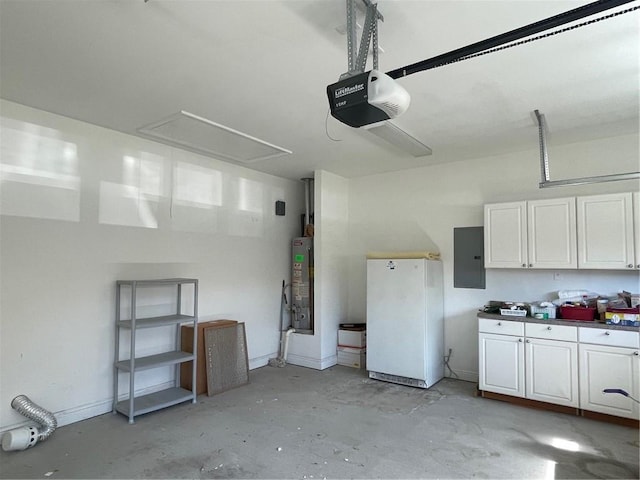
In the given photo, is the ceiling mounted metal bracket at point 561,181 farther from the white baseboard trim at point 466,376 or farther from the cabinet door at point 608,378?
the white baseboard trim at point 466,376

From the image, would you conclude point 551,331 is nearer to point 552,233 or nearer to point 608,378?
point 608,378

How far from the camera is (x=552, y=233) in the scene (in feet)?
13.2

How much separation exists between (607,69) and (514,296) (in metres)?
2.66

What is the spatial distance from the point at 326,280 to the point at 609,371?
3.29 m

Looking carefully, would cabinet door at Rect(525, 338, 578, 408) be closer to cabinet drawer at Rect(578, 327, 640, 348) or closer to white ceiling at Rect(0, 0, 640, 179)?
cabinet drawer at Rect(578, 327, 640, 348)

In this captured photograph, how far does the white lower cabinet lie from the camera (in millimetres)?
3408

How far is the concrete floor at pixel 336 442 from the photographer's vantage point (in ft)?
8.95

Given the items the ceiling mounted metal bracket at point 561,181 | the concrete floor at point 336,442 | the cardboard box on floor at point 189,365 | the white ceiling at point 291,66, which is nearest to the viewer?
the white ceiling at point 291,66

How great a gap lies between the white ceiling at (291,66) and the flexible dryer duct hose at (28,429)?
2495mm

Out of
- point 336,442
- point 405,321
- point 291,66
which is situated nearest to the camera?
point 291,66

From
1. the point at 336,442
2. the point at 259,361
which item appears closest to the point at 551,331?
the point at 336,442

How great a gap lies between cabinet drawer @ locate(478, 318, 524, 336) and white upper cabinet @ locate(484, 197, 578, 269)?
2.05ft

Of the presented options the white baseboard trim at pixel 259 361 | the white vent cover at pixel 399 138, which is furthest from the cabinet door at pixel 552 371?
the white baseboard trim at pixel 259 361

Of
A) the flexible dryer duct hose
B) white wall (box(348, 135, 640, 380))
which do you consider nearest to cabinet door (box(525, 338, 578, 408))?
white wall (box(348, 135, 640, 380))
